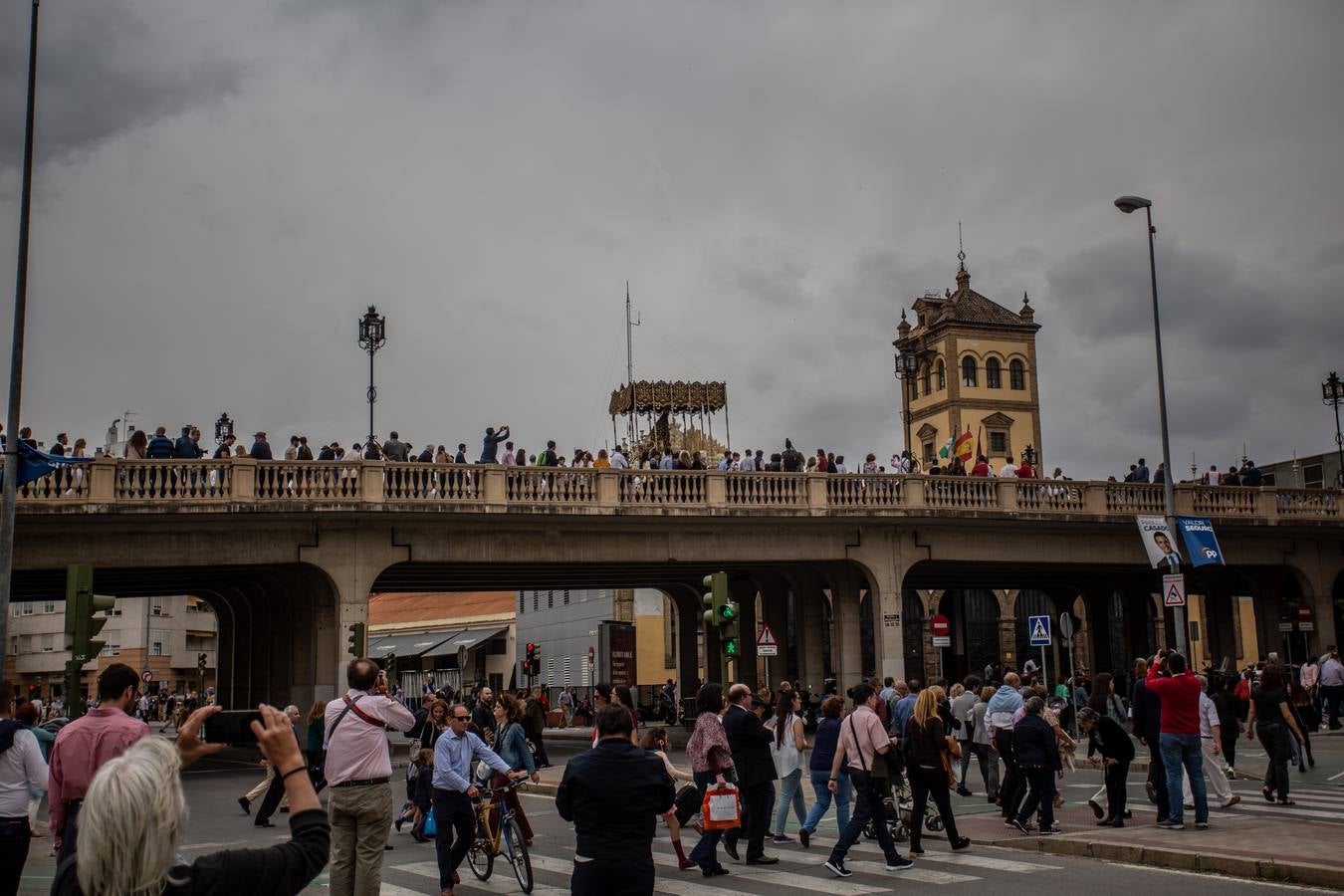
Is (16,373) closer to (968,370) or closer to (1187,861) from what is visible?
(1187,861)

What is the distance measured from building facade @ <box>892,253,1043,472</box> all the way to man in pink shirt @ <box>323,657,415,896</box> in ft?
237

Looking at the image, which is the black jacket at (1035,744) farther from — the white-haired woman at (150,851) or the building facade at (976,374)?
the building facade at (976,374)

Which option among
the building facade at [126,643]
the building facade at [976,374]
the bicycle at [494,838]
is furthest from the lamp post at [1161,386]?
the building facade at [126,643]

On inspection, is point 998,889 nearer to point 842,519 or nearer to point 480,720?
point 480,720

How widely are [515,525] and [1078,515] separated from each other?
15238 mm

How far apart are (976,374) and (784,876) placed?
71.9 meters

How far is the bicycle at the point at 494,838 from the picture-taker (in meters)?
12.6

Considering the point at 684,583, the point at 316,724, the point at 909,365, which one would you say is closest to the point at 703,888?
the point at 316,724

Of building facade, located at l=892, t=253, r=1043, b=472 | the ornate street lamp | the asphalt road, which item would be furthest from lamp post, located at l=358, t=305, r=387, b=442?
building facade, located at l=892, t=253, r=1043, b=472

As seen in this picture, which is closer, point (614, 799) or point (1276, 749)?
point (614, 799)

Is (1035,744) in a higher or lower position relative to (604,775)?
lower

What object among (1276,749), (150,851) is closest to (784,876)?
(1276,749)

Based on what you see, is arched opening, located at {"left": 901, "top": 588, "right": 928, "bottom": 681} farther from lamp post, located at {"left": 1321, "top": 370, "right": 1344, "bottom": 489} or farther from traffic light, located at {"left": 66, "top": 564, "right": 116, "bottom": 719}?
traffic light, located at {"left": 66, "top": 564, "right": 116, "bottom": 719}

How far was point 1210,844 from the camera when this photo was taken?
42.7ft
